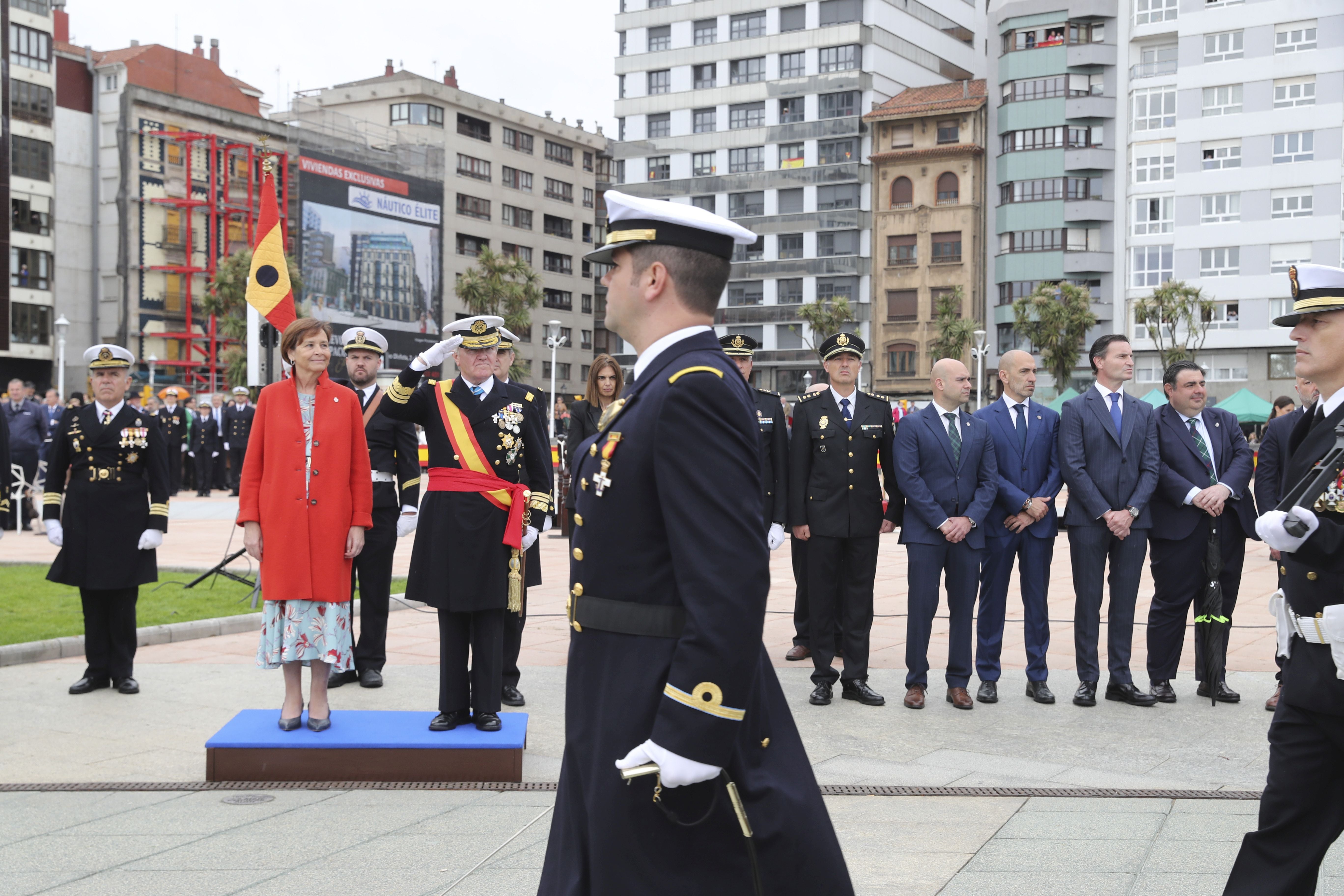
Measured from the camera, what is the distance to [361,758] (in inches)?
243

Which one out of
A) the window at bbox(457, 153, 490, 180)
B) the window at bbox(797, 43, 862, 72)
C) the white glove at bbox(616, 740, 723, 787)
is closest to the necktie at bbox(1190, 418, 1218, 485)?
the white glove at bbox(616, 740, 723, 787)

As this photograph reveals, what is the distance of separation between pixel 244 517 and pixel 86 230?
226 feet

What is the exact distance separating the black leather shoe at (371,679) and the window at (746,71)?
76.3m

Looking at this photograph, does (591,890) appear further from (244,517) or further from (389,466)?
(389,466)

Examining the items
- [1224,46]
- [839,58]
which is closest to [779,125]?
[839,58]

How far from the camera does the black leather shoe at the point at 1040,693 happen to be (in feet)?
27.4

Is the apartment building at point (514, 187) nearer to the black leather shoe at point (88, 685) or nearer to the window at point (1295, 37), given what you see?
the window at point (1295, 37)

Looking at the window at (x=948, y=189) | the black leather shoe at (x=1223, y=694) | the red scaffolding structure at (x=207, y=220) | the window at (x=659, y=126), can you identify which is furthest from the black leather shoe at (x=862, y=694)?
the window at (x=659, y=126)

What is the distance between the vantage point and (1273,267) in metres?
60.0

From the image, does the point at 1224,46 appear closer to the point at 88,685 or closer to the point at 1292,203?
the point at 1292,203

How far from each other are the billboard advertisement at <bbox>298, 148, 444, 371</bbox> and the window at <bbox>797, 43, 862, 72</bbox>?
2552 cm

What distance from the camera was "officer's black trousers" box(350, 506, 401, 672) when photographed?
8820 millimetres

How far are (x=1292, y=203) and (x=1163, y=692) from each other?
58.8 metres

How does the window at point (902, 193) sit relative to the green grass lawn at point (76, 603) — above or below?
above
